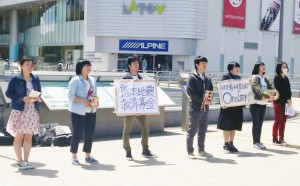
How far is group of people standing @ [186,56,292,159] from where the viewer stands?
29.2ft

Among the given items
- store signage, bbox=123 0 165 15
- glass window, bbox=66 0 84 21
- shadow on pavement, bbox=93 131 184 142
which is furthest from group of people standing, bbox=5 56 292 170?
glass window, bbox=66 0 84 21

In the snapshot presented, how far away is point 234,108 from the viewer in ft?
32.0

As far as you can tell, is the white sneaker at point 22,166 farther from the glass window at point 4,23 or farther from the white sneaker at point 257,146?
the glass window at point 4,23

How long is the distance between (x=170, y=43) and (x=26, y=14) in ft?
85.7

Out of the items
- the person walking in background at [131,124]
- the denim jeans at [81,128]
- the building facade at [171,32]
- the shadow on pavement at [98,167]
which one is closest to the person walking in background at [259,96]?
the person walking in background at [131,124]

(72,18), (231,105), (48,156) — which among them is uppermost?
(72,18)

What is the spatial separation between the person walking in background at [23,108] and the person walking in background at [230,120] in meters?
3.66

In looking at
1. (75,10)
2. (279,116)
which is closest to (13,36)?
(75,10)

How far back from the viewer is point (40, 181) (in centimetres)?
689

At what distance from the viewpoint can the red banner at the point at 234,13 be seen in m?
45.5

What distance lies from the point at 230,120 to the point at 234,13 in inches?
1480

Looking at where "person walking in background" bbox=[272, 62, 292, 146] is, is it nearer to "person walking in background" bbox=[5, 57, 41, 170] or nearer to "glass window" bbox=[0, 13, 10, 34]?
"person walking in background" bbox=[5, 57, 41, 170]

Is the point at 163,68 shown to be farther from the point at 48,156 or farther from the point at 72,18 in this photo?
the point at 48,156

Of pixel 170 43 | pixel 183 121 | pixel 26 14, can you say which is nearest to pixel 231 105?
pixel 183 121
